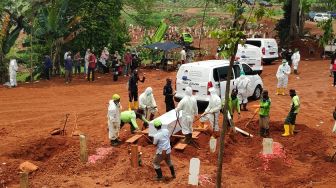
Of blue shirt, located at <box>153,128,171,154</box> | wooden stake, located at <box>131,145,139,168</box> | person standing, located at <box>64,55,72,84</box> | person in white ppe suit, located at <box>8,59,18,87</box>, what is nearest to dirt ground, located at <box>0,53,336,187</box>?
wooden stake, located at <box>131,145,139,168</box>

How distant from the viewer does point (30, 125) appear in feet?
54.8

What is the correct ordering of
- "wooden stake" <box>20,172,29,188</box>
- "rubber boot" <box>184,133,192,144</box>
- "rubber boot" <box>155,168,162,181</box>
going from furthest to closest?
"rubber boot" <box>184,133,192,144</box> → "rubber boot" <box>155,168,162,181</box> → "wooden stake" <box>20,172,29,188</box>

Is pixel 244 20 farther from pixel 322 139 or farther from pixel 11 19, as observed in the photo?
pixel 11 19

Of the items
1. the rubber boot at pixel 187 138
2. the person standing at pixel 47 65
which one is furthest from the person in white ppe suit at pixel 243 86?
the person standing at pixel 47 65

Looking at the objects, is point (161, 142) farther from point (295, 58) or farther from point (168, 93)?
point (295, 58)

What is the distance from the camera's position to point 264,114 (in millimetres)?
14336

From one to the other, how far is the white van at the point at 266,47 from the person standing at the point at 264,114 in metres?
14.7

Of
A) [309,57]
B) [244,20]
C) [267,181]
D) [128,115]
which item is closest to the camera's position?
[244,20]

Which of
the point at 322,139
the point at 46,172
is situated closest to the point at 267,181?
the point at 322,139

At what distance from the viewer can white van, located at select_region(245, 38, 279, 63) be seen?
94.1 ft

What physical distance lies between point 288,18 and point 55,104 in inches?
855

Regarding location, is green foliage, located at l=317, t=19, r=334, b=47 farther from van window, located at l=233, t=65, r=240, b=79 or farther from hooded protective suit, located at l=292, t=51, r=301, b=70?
hooded protective suit, located at l=292, t=51, r=301, b=70

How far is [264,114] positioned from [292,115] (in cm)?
86

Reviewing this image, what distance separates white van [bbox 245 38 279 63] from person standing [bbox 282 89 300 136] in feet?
47.3
